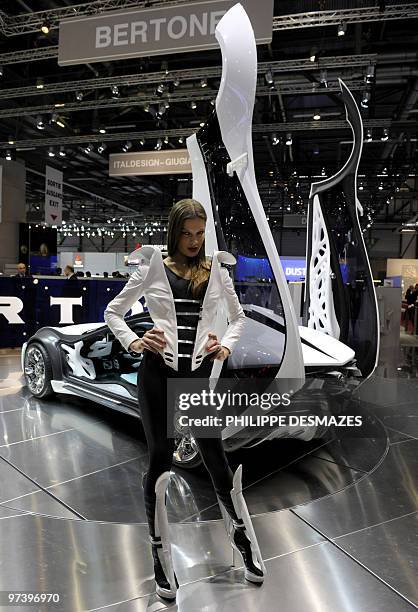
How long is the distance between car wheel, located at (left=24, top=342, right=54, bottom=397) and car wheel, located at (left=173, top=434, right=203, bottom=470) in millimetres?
1971

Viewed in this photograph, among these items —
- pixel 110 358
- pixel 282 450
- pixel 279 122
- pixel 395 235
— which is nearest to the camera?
pixel 282 450

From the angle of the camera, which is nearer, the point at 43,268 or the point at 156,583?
the point at 156,583

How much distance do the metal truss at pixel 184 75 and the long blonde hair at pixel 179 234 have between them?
6.82 metres

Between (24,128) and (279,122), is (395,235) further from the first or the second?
(24,128)

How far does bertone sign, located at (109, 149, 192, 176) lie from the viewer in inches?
356

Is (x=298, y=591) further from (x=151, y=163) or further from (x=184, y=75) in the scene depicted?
(x=151, y=163)

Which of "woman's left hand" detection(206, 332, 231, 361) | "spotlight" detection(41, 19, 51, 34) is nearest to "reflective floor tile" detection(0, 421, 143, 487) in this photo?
"woman's left hand" detection(206, 332, 231, 361)

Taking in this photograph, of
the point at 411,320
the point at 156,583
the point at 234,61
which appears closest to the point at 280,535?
the point at 156,583

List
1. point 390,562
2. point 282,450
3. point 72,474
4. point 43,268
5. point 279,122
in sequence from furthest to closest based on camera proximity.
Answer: point 43,268, point 279,122, point 282,450, point 72,474, point 390,562

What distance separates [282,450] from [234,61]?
263cm

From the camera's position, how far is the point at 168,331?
183 cm

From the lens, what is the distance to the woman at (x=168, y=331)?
6.03 ft

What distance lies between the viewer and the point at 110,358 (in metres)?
4.59

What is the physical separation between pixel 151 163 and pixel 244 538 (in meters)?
8.45
